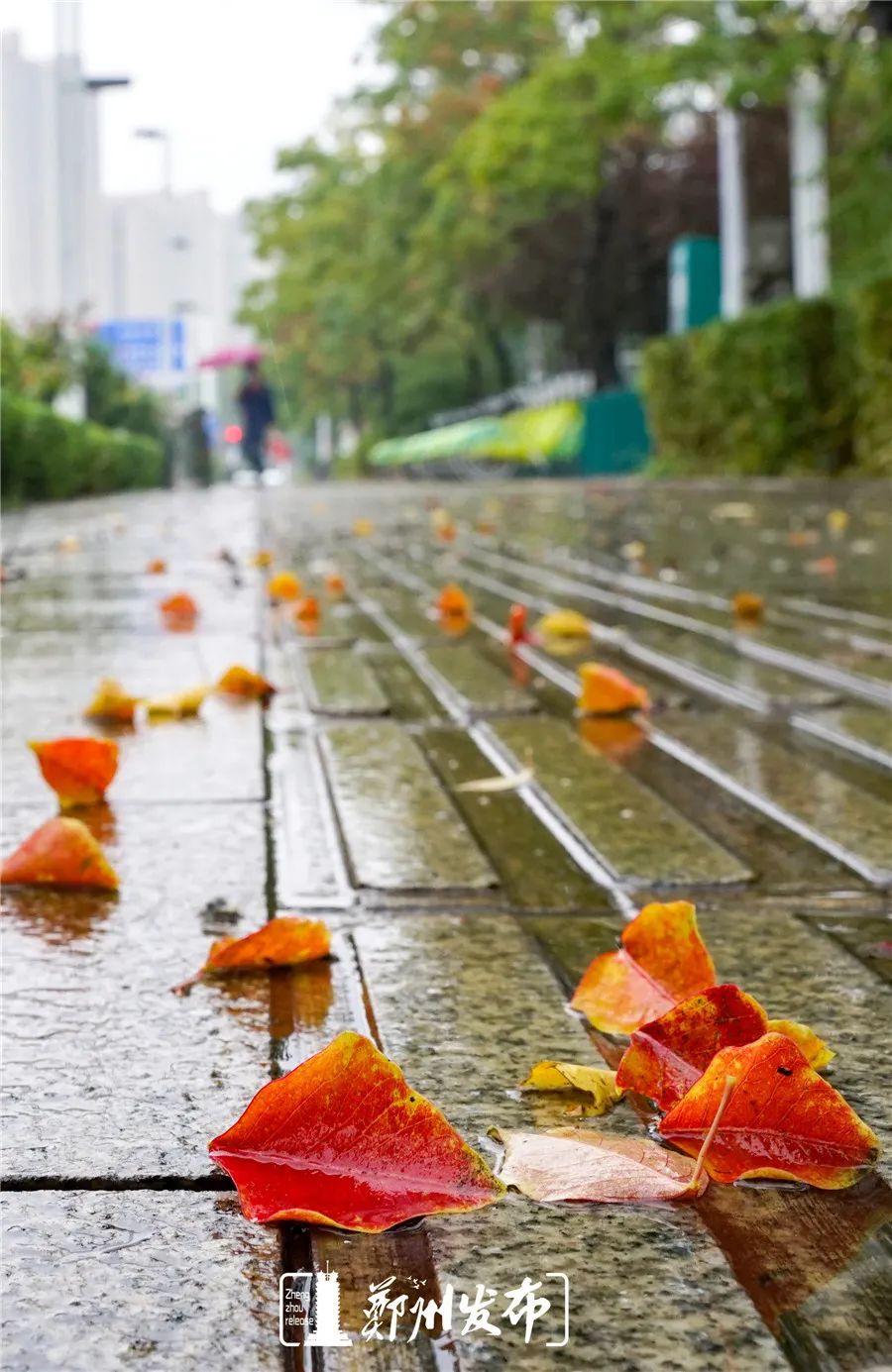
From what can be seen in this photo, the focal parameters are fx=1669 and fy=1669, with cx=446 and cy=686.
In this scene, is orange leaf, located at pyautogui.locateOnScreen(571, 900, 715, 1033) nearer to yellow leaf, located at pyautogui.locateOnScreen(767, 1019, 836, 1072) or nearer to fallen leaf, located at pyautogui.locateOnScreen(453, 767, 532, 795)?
yellow leaf, located at pyautogui.locateOnScreen(767, 1019, 836, 1072)

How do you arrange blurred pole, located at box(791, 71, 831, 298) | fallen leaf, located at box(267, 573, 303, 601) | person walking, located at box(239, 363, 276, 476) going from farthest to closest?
1. person walking, located at box(239, 363, 276, 476)
2. blurred pole, located at box(791, 71, 831, 298)
3. fallen leaf, located at box(267, 573, 303, 601)

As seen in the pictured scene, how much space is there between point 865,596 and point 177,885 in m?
3.66

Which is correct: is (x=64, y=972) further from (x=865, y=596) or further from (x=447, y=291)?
(x=447, y=291)

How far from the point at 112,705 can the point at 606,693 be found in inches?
35.0

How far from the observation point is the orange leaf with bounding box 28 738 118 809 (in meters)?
2.18

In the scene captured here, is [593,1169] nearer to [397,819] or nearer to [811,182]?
[397,819]

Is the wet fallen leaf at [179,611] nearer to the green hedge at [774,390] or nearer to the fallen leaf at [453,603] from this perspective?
the fallen leaf at [453,603]

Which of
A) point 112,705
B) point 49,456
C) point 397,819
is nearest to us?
point 397,819

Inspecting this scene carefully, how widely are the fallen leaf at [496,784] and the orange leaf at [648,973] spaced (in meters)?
0.95

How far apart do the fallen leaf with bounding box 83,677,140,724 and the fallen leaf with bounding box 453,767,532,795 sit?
2.74 ft

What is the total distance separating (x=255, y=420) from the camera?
27109mm

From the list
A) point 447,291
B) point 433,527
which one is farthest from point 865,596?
point 447,291

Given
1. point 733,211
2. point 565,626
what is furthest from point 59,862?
point 733,211

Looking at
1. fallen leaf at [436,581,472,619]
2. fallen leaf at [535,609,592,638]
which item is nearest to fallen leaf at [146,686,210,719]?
fallen leaf at [535,609,592,638]
